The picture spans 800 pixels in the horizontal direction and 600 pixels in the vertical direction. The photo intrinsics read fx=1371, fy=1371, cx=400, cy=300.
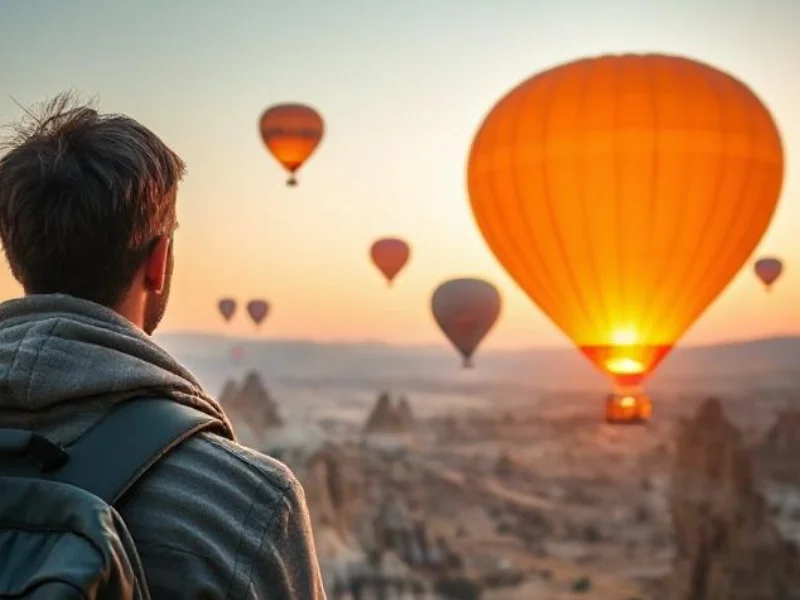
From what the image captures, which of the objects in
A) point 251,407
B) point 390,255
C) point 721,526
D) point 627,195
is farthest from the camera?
point 251,407

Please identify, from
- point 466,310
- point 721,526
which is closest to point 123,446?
point 466,310

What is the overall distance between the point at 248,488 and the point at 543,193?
1169 centimetres

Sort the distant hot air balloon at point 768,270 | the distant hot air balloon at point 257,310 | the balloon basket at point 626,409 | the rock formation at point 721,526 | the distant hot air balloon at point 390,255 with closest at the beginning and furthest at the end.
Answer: the balloon basket at point 626,409, the distant hot air balloon at point 390,255, the distant hot air balloon at point 768,270, the distant hot air balloon at point 257,310, the rock formation at point 721,526

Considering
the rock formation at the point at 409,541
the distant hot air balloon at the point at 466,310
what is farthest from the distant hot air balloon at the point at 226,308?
the rock formation at the point at 409,541

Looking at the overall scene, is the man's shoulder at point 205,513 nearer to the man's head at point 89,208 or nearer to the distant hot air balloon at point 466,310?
the man's head at point 89,208

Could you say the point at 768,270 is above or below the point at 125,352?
below

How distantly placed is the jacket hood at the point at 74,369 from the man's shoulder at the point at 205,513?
6cm

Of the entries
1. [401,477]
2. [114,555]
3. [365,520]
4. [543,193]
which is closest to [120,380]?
[114,555]

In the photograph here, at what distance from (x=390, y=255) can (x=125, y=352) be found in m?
20.1

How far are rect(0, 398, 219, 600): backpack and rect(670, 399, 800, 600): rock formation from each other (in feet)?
193

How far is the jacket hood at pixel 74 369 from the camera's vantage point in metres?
1.20

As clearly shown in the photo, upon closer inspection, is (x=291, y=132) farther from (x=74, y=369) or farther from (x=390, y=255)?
(x=74, y=369)

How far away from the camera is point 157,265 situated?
4.28 feet

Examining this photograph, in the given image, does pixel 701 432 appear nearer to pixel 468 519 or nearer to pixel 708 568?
pixel 708 568
